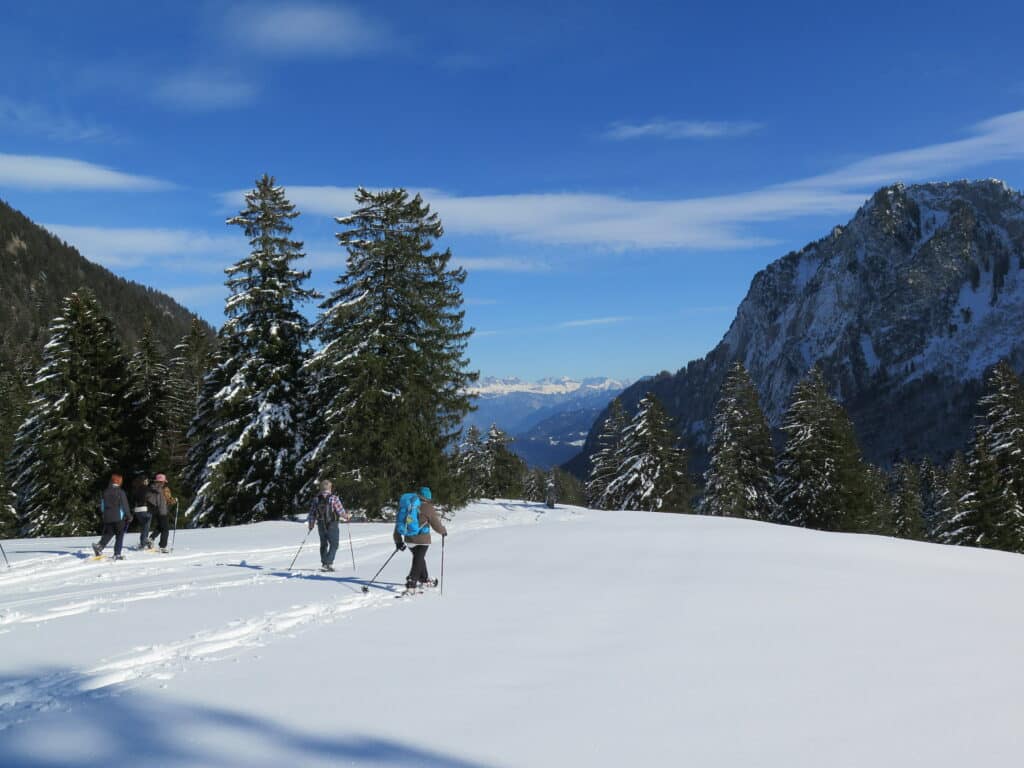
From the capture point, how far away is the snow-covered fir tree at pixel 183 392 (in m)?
34.8

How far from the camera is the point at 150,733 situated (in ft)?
16.9

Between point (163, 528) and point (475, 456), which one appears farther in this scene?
point (475, 456)

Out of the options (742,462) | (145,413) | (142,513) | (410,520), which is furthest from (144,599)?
(742,462)

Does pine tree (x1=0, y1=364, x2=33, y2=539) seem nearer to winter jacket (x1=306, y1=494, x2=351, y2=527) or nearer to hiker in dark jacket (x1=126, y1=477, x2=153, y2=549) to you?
hiker in dark jacket (x1=126, y1=477, x2=153, y2=549)

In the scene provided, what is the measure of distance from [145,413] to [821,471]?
35.8 meters

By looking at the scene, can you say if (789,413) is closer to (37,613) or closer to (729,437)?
(729,437)

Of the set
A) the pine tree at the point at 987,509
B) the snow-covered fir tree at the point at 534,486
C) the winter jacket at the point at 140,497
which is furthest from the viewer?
the snow-covered fir tree at the point at 534,486

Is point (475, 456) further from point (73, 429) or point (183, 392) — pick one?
point (73, 429)

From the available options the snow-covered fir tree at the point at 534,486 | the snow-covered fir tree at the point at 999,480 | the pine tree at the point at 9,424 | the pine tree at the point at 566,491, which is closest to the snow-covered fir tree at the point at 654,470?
the snow-covered fir tree at the point at 999,480

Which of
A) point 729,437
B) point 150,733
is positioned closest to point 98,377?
point 150,733

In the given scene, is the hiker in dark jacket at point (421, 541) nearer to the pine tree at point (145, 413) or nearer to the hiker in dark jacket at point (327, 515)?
the hiker in dark jacket at point (327, 515)

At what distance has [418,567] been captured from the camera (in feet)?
38.9

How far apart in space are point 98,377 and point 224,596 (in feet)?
78.7

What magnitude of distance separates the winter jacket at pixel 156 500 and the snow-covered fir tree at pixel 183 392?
13798 mm
